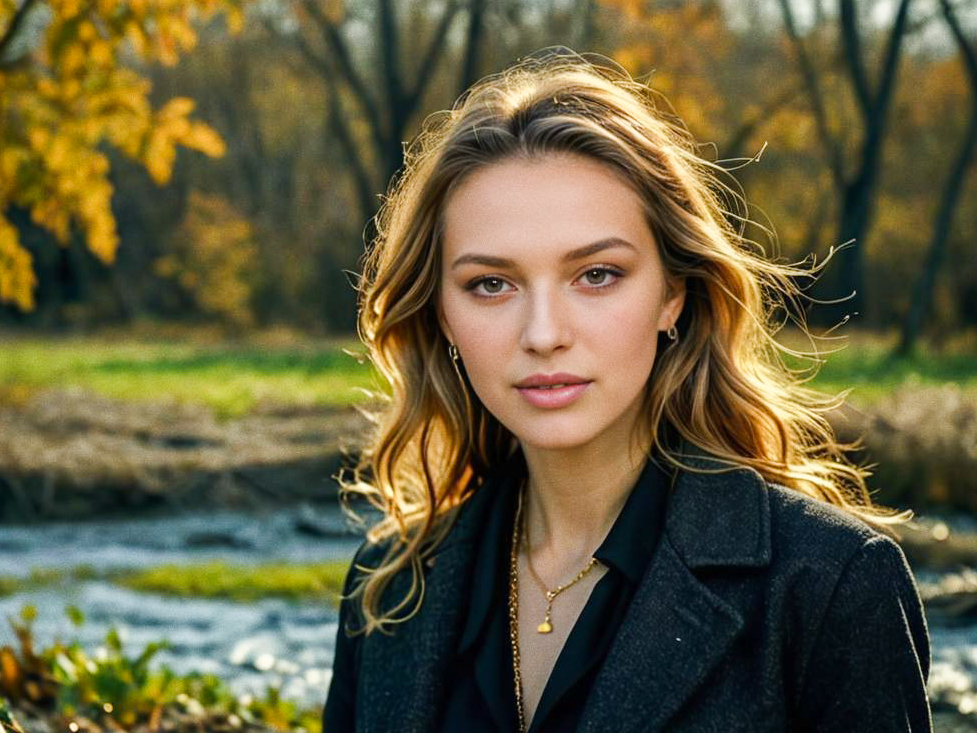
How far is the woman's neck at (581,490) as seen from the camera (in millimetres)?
2549

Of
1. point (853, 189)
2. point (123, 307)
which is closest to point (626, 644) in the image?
point (853, 189)

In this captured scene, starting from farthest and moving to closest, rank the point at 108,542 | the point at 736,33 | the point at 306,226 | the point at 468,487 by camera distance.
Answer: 1. the point at 306,226
2. the point at 736,33
3. the point at 108,542
4. the point at 468,487

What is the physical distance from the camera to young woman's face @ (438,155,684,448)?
2322mm

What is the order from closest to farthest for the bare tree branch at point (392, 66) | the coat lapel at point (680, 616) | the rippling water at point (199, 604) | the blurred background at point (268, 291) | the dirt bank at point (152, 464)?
1. the coat lapel at point (680, 616)
2. the blurred background at point (268, 291)
3. the rippling water at point (199, 604)
4. the dirt bank at point (152, 464)
5. the bare tree branch at point (392, 66)

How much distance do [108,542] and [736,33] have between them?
960 inches

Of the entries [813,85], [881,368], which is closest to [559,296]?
[881,368]

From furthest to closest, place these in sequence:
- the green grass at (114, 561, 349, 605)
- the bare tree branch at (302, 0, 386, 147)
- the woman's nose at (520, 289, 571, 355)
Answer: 1. the bare tree branch at (302, 0, 386, 147)
2. the green grass at (114, 561, 349, 605)
3. the woman's nose at (520, 289, 571, 355)

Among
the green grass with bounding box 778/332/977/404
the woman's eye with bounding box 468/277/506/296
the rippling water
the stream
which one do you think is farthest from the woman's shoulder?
the green grass with bounding box 778/332/977/404

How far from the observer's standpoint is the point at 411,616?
2.68 m

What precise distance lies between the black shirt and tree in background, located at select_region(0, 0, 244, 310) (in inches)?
106

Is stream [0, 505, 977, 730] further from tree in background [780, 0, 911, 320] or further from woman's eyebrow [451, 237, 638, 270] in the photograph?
tree in background [780, 0, 911, 320]

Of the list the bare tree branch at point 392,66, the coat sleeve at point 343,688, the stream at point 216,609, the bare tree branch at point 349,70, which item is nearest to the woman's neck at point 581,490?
the coat sleeve at point 343,688

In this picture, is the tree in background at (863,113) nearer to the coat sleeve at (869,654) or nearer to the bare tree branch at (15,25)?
the bare tree branch at (15,25)

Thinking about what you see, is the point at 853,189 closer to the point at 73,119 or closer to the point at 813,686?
the point at 73,119
